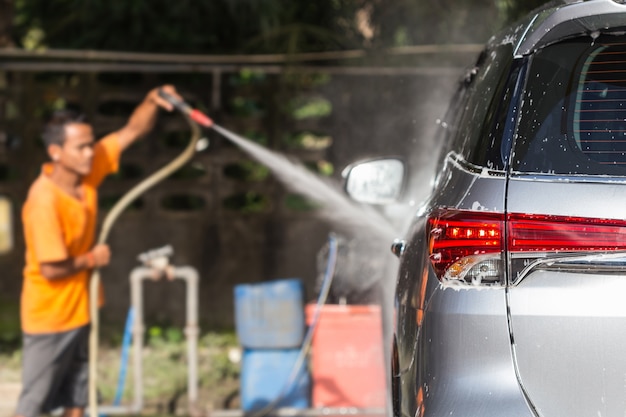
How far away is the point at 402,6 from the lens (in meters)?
9.59

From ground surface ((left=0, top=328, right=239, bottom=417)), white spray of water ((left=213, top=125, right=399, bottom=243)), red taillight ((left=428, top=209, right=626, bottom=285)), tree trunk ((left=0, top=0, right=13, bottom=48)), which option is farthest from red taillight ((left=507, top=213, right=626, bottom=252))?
tree trunk ((left=0, top=0, right=13, bottom=48))

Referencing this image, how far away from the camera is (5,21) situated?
979cm

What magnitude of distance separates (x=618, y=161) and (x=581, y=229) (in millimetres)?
231

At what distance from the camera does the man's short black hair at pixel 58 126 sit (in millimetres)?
5930

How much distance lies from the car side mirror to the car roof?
1.41 meters

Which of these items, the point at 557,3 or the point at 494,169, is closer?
the point at 494,169

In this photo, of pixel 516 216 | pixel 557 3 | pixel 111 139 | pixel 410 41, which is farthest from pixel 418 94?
pixel 516 216

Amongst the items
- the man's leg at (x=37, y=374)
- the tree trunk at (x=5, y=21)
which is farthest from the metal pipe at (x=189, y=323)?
the tree trunk at (x=5, y=21)

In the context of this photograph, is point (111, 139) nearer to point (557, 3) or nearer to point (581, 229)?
point (557, 3)

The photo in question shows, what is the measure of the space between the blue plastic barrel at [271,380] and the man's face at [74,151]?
4.85 feet

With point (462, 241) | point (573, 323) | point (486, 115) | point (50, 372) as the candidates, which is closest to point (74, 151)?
point (50, 372)

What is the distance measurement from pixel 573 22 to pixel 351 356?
3701 millimetres

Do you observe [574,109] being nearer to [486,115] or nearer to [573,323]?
[486,115]

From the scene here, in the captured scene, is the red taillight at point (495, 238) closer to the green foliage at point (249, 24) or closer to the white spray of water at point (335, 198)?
the white spray of water at point (335, 198)
